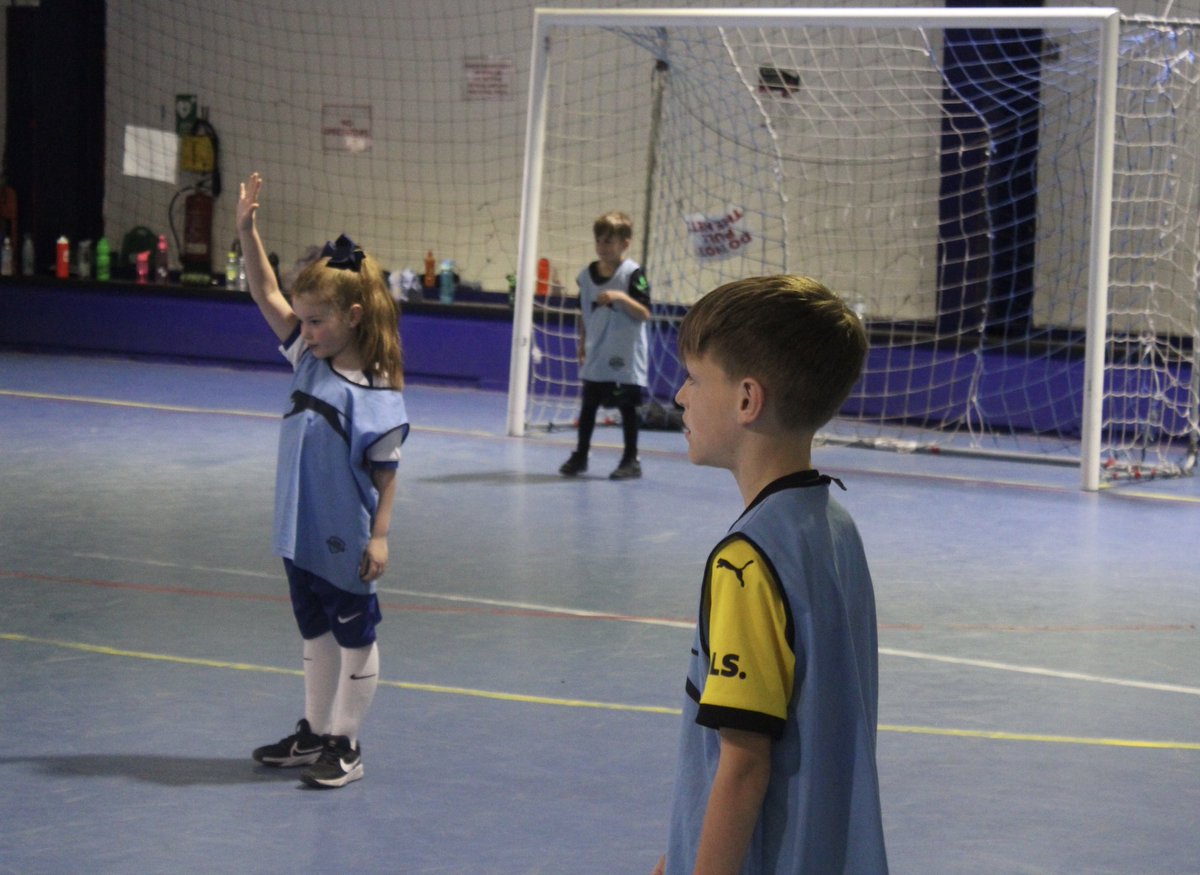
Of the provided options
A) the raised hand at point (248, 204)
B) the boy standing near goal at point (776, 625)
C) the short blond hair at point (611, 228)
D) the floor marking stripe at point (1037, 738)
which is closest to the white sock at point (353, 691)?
the raised hand at point (248, 204)

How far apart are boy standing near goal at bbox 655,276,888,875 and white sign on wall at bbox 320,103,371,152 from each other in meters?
11.8

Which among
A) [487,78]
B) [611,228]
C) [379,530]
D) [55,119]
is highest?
[487,78]

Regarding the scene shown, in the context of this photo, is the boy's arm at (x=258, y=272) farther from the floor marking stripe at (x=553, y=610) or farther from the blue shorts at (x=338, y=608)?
the floor marking stripe at (x=553, y=610)

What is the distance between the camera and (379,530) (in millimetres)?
3668

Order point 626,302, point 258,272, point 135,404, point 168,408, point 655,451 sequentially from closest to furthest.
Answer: point 258,272 < point 626,302 < point 655,451 < point 168,408 < point 135,404

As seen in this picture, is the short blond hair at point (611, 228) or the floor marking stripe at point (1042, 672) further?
the short blond hair at point (611, 228)

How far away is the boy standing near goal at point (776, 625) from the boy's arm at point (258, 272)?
86.7 inches

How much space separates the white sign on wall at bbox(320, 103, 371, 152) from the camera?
13.1 metres

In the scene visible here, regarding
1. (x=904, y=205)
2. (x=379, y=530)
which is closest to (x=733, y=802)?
(x=379, y=530)

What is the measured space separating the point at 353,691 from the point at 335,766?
176 mm

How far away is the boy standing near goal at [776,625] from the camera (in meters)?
1.64

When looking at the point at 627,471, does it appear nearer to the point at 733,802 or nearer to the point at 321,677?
the point at 321,677

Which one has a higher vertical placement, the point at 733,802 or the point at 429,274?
the point at 429,274

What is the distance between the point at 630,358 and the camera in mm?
8320
